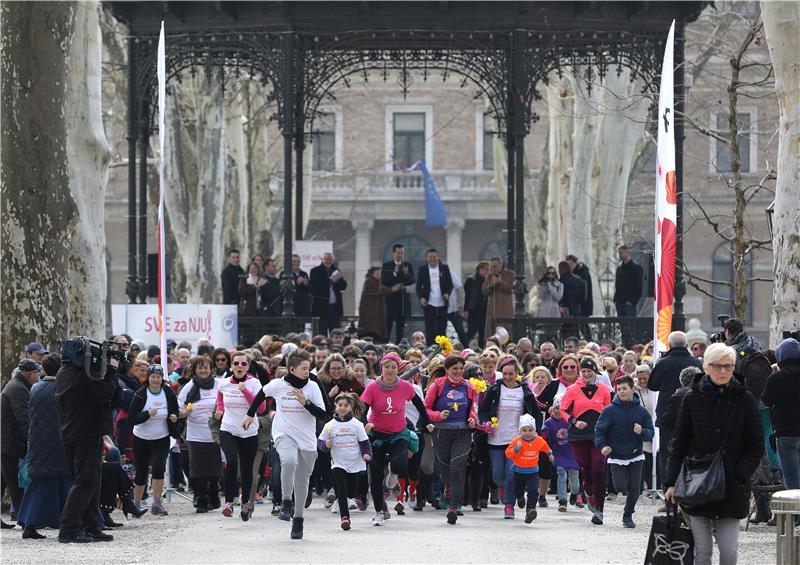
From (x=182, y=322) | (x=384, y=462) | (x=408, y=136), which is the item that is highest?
(x=408, y=136)

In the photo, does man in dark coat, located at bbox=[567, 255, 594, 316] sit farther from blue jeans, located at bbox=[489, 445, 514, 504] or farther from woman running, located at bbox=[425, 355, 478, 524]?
woman running, located at bbox=[425, 355, 478, 524]

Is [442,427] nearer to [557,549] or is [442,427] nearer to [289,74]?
[557,549]

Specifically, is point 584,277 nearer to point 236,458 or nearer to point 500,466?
point 500,466

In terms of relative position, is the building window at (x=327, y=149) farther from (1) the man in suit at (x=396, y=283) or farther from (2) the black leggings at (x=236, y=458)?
(2) the black leggings at (x=236, y=458)

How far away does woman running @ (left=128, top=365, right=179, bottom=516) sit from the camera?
1677cm

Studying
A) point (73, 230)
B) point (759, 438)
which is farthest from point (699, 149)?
point (759, 438)

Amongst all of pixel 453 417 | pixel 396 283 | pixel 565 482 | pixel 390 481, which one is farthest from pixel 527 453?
pixel 396 283

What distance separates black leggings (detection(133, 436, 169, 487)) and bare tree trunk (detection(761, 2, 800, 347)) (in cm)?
604

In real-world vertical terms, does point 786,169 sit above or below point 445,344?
above

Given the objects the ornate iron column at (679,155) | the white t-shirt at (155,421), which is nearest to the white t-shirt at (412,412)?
the white t-shirt at (155,421)

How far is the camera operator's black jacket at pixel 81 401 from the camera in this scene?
14.0 meters

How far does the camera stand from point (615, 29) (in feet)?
82.9

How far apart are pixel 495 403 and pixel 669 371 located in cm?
178

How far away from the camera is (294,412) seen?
49.1ft
